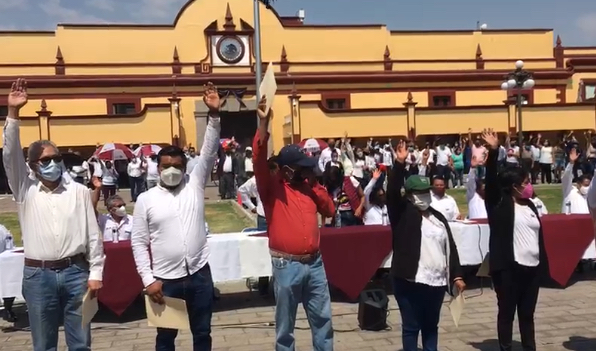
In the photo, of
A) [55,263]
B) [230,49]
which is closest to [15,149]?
[55,263]

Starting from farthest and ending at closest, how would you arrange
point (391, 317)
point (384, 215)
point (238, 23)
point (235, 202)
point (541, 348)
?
point (238, 23) → point (235, 202) → point (384, 215) → point (391, 317) → point (541, 348)

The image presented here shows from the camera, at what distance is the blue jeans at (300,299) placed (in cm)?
518

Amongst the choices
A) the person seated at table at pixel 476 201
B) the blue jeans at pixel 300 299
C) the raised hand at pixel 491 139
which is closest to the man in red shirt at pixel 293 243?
the blue jeans at pixel 300 299

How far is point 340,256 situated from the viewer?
8703mm

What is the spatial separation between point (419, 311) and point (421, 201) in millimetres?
945

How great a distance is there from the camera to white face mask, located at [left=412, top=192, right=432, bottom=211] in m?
5.53

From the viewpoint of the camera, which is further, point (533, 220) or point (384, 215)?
point (384, 215)

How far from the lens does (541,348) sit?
6.66 meters

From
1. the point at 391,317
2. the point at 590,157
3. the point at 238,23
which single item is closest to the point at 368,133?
the point at 238,23

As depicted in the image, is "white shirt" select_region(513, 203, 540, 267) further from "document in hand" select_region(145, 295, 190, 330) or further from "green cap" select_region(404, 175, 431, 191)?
→ "document in hand" select_region(145, 295, 190, 330)

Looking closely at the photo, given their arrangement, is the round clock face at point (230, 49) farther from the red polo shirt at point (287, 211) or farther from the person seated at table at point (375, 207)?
the red polo shirt at point (287, 211)

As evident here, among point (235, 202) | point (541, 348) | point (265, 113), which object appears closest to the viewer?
point (265, 113)

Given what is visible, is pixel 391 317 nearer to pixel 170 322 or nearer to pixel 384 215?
pixel 384 215

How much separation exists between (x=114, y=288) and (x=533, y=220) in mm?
5044
